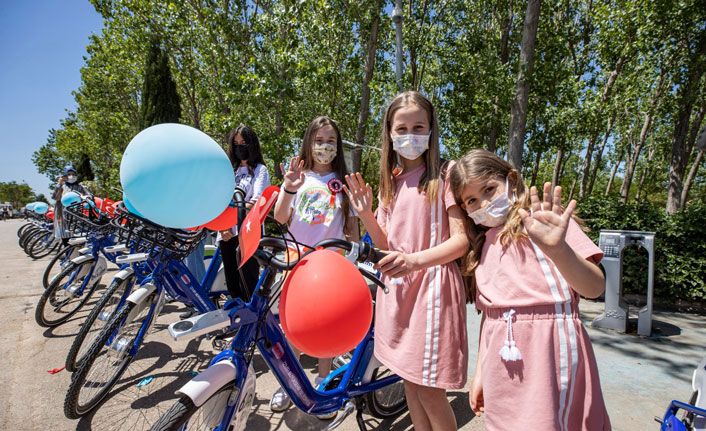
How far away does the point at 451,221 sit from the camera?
1571 millimetres

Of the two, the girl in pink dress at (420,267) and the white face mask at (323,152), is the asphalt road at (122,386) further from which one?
the white face mask at (323,152)

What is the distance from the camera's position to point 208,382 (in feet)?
4.64

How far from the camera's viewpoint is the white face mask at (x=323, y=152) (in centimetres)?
244

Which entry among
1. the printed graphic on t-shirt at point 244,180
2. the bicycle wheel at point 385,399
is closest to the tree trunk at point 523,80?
the printed graphic on t-shirt at point 244,180

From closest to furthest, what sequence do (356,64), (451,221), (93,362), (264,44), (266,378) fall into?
1. (451,221)
2. (93,362)
3. (266,378)
4. (264,44)
5. (356,64)

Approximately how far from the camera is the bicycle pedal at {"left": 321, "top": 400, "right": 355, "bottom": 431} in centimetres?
192

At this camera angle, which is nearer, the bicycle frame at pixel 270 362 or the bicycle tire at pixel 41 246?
the bicycle frame at pixel 270 362

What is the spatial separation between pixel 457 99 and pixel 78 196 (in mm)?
11790

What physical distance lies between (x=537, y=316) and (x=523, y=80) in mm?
6730

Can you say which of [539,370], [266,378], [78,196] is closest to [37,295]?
[78,196]

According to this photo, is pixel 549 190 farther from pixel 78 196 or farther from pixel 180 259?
pixel 78 196

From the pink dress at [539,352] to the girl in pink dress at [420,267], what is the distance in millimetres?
228

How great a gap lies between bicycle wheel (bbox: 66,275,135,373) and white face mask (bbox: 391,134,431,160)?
99.7 inches

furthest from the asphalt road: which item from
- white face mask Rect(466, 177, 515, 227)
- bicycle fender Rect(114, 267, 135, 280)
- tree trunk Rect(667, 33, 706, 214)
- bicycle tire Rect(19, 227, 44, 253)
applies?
tree trunk Rect(667, 33, 706, 214)
